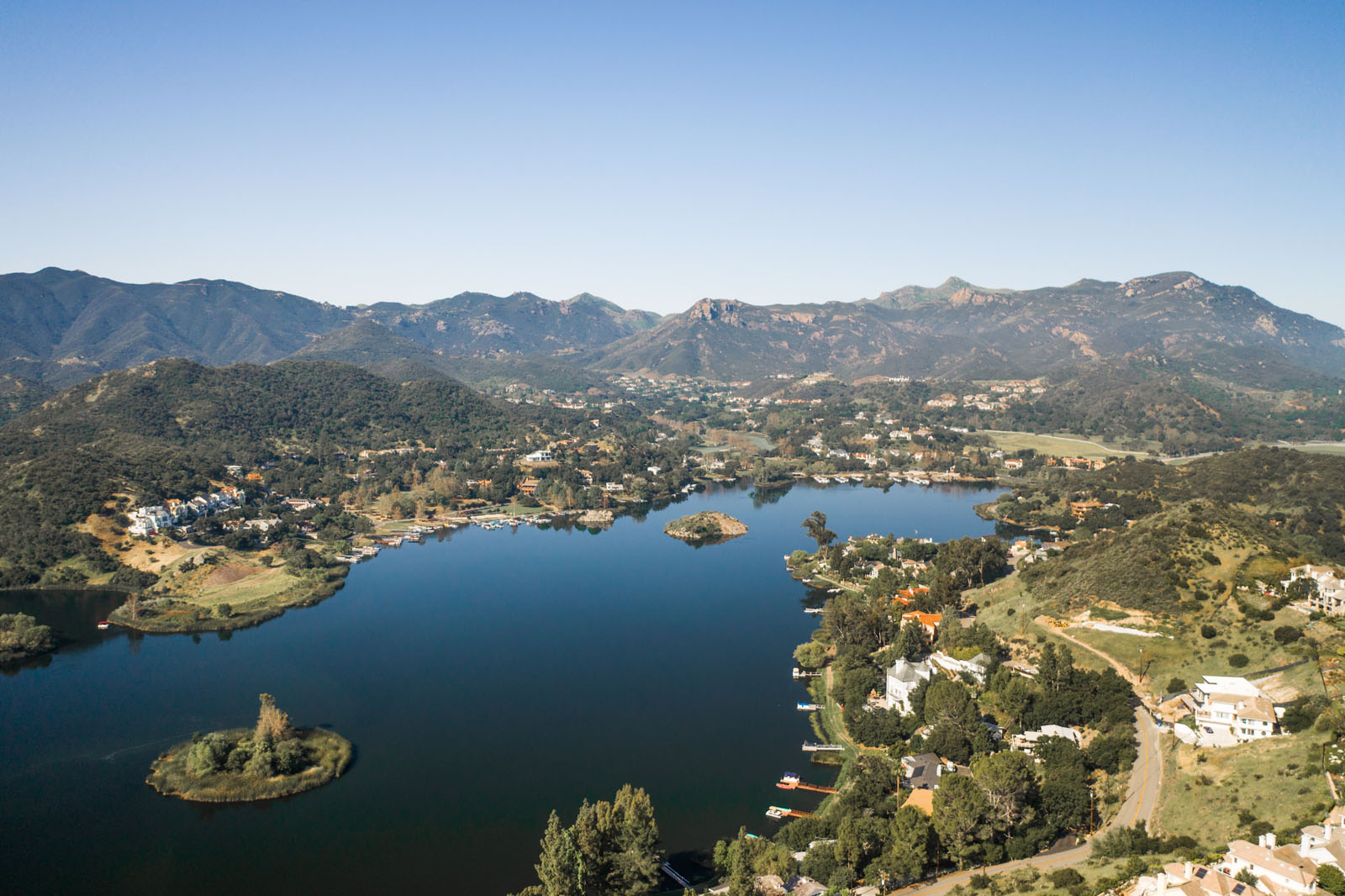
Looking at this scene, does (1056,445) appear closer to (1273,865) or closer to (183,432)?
(1273,865)

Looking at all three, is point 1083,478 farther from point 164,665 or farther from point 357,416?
point 357,416

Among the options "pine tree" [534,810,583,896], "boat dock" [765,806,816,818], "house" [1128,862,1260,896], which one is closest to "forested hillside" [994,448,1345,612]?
"boat dock" [765,806,816,818]

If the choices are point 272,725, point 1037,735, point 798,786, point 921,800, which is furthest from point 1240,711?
point 272,725

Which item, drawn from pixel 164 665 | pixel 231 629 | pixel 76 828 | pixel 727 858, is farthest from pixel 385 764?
pixel 231 629

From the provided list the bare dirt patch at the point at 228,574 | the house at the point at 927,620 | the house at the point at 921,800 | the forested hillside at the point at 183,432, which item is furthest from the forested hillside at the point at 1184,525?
the forested hillside at the point at 183,432

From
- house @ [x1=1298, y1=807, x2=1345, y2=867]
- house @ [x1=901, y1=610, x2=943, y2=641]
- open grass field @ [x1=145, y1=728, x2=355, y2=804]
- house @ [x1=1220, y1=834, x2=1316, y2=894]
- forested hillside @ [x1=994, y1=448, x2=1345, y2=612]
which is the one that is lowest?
open grass field @ [x1=145, y1=728, x2=355, y2=804]

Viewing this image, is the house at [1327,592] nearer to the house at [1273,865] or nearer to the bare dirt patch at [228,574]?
the house at [1273,865]

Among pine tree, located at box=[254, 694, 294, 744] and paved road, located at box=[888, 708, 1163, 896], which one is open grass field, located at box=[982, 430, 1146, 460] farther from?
pine tree, located at box=[254, 694, 294, 744]
